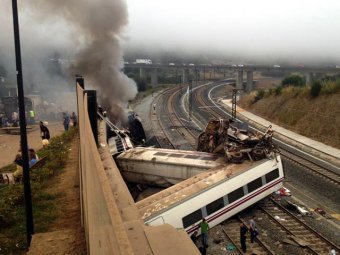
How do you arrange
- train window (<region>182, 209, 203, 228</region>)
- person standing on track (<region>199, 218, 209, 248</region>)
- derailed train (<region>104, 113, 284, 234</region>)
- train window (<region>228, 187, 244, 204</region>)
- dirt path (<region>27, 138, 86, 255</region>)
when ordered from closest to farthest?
dirt path (<region>27, 138, 86, 255</region>), person standing on track (<region>199, 218, 209, 248</region>), derailed train (<region>104, 113, 284, 234</region>), train window (<region>182, 209, 203, 228</region>), train window (<region>228, 187, 244, 204</region>)

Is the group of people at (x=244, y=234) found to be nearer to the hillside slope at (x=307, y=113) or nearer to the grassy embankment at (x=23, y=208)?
the grassy embankment at (x=23, y=208)

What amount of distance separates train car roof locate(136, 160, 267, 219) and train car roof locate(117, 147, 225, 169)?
1023 mm

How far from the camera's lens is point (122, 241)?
388cm

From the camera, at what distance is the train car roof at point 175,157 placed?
17266mm

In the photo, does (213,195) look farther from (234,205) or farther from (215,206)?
(234,205)

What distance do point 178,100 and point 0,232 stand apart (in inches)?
2249

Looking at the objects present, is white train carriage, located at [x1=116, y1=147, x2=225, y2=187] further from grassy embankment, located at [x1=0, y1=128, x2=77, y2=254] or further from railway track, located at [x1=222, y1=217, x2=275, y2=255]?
grassy embankment, located at [x1=0, y1=128, x2=77, y2=254]

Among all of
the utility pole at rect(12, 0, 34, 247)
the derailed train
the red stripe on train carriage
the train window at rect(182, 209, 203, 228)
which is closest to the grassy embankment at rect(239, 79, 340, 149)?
the derailed train

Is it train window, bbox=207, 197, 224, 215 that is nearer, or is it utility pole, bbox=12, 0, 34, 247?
utility pole, bbox=12, 0, 34, 247

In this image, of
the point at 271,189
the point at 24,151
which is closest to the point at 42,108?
the point at 271,189

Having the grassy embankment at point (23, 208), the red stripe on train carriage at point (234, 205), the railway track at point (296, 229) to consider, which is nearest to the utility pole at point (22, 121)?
the grassy embankment at point (23, 208)

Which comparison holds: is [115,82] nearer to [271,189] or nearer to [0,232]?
[271,189]

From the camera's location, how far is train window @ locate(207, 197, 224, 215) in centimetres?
1457

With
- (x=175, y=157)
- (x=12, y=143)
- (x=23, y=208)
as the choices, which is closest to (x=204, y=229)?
(x=175, y=157)
